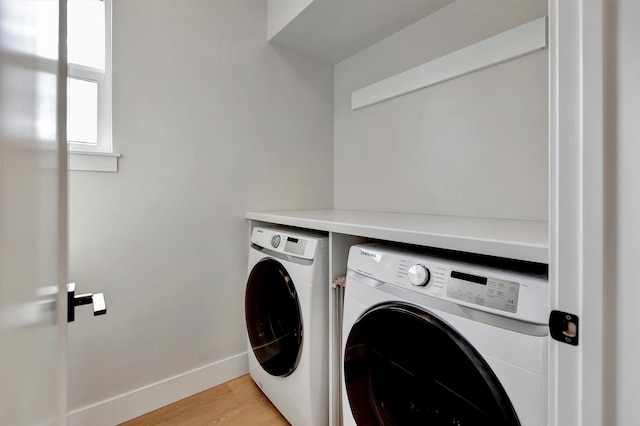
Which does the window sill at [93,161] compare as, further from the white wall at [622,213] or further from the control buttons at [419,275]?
the white wall at [622,213]

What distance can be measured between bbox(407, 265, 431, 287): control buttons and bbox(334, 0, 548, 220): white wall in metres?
0.87

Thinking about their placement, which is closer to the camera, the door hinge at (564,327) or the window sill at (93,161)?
the door hinge at (564,327)

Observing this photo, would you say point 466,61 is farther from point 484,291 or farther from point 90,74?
point 90,74

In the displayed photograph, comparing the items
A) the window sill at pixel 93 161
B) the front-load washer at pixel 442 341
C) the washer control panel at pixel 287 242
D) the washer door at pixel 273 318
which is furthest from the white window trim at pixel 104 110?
the front-load washer at pixel 442 341

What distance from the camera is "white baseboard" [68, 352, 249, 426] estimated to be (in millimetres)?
1361

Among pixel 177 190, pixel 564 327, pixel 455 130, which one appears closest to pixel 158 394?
pixel 177 190

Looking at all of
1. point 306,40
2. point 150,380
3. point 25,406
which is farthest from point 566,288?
point 306,40

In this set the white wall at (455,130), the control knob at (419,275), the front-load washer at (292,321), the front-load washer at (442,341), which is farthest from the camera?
the white wall at (455,130)

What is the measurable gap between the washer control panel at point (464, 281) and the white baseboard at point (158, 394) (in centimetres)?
127

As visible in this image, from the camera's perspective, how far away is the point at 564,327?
19.1 inches

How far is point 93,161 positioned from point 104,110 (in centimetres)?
27

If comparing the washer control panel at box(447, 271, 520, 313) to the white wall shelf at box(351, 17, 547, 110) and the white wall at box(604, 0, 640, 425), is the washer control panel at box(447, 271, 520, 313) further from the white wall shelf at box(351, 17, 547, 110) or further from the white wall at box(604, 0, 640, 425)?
the white wall shelf at box(351, 17, 547, 110)

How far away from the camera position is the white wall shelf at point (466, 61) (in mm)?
1279

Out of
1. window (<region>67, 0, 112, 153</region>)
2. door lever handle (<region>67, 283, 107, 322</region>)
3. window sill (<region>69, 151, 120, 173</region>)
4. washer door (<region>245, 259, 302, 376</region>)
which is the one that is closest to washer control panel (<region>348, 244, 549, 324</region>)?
washer door (<region>245, 259, 302, 376</region>)
